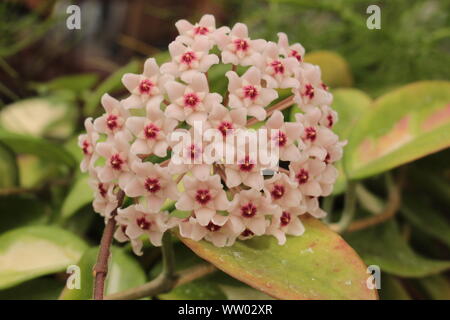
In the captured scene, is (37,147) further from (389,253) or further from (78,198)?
(389,253)

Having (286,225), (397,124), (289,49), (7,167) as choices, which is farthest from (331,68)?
(7,167)

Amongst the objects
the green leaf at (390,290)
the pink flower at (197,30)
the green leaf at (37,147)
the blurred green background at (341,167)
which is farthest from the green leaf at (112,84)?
the green leaf at (390,290)

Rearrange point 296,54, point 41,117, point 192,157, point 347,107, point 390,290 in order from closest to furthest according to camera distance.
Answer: point 192,157 < point 296,54 < point 390,290 < point 347,107 < point 41,117

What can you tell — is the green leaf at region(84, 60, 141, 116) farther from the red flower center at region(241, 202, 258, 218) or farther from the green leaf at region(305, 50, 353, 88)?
the red flower center at region(241, 202, 258, 218)

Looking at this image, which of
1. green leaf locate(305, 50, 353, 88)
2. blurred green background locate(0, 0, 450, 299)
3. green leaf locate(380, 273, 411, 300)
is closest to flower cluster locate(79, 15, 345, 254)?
blurred green background locate(0, 0, 450, 299)

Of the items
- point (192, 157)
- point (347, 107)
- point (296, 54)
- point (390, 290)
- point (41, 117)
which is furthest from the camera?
point (41, 117)

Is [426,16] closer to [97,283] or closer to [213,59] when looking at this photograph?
[213,59]

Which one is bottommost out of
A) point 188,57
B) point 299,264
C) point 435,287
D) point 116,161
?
point 435,287
